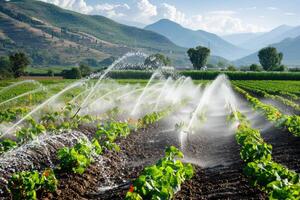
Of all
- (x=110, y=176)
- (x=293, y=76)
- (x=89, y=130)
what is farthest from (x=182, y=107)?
(x=293, y=76)

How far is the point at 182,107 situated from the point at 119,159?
19.9 metres

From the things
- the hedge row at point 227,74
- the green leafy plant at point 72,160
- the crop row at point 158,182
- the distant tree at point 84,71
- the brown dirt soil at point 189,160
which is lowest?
the distant tree at point 84,71

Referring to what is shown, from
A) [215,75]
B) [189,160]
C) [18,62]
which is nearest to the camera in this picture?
[189,160]

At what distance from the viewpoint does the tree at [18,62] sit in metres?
98.9

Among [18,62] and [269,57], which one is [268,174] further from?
[269,57]

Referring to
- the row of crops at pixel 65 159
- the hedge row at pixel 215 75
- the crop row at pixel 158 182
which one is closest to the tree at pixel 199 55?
the hedge row at pixel 215 75

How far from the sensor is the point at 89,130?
2119 cm

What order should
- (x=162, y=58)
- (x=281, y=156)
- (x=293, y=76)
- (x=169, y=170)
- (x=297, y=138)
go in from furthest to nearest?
(x=162, y=58), (x=293, y=76), (x=297, y=138), (x=281, y=156), (x=169, y=170)

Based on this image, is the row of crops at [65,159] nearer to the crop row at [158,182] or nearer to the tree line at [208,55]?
the crop row at [158,182]

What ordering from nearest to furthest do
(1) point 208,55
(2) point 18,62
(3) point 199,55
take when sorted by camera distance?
(2) point 18,62 → (1) point 208,55 → (3) point 199,55

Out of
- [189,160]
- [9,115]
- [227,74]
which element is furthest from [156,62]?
[189,160]

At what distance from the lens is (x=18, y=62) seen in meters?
100

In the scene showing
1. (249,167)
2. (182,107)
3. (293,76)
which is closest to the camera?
(249,167)

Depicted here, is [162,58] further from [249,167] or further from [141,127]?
[249,167]
